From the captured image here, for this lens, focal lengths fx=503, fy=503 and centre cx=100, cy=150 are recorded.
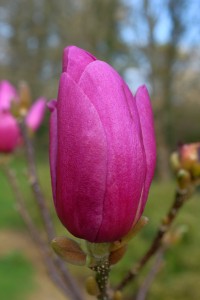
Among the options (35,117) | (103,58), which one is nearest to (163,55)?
(103,58)

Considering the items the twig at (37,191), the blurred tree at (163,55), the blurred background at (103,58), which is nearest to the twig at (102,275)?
the twig at (37,191)

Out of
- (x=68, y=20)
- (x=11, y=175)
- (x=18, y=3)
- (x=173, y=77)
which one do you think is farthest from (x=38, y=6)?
(x=11, y=175)

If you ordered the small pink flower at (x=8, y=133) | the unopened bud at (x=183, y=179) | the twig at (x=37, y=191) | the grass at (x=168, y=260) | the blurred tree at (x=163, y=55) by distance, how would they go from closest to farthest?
1. the unopened bud at (x=183, y=179)
2. the twig at (x=37, y=191)
3. the small pink flower at (x=8, y=133)
4. the grass at (x=168, y=260)
5. the blurred tree at (x=163, y=55)

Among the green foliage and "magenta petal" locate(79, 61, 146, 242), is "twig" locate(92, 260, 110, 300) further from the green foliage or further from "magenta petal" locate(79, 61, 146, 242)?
the green foliage

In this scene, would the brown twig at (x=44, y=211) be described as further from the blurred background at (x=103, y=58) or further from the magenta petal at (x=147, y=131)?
the blurred background at (x=103, y=58)

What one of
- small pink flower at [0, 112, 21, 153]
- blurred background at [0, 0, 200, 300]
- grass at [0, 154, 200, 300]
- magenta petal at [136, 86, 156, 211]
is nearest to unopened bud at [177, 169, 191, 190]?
magenta petal at [136, 86, 156, 211]

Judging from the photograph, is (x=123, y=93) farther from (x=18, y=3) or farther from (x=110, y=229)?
(x=18, y=3)
